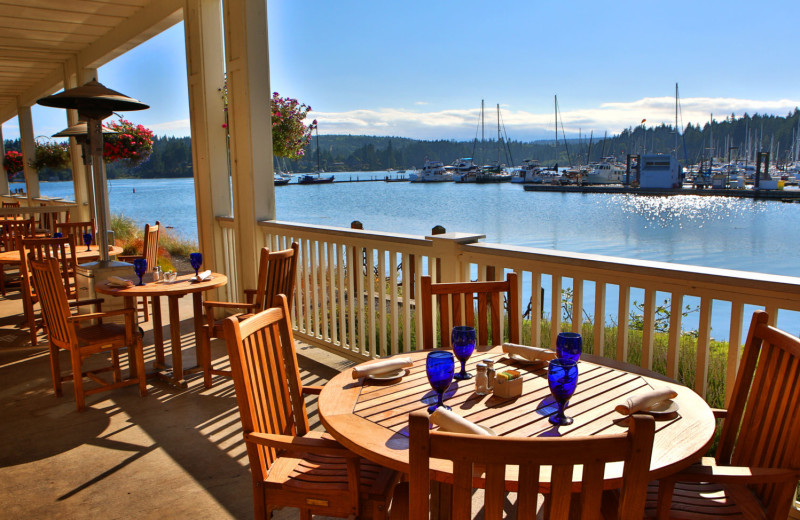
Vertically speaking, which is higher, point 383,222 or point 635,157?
point 635,157

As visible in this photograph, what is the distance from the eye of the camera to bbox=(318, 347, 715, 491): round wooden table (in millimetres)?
1309

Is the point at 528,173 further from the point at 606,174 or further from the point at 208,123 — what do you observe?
the point at 208,123

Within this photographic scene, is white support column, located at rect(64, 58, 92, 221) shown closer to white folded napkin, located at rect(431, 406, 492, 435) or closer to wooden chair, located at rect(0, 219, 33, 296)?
wooden chair, located at rect(0, 219, 33, 296)

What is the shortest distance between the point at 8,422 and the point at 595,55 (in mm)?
52550

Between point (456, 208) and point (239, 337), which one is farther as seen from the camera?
point (456, 208)

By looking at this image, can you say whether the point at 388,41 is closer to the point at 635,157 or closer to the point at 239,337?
the point at 635,157

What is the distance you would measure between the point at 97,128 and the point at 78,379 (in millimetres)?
2050

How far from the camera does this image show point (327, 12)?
32.3m

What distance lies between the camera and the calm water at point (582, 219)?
16.2 metres

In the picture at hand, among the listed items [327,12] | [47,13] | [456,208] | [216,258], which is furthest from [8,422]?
[327,12]

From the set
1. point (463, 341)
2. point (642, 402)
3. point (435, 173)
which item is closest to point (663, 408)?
point (642, 402)

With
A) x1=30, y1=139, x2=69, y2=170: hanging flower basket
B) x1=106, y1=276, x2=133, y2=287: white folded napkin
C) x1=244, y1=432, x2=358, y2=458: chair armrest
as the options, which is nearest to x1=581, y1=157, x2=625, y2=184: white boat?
x1=30, y1=139, x2=69, y2=170: hanging flower basket

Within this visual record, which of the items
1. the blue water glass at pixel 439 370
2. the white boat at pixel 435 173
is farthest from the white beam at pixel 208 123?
the white boat at pixel 435 173

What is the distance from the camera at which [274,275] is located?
3684mm
